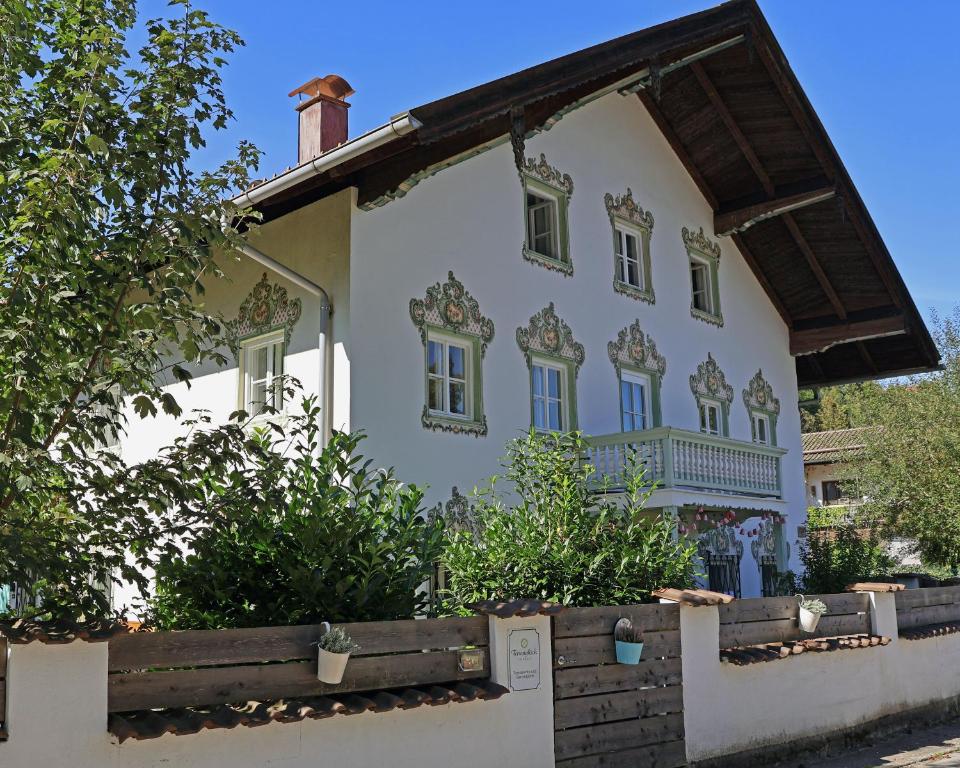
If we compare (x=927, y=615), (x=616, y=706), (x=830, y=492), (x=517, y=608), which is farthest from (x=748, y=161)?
(x=830, y=492)

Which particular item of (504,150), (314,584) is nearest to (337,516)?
(314,584)

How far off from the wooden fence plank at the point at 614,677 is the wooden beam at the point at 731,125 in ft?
36.2

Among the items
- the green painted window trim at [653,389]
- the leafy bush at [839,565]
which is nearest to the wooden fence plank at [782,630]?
the leafy bush at [839,565]

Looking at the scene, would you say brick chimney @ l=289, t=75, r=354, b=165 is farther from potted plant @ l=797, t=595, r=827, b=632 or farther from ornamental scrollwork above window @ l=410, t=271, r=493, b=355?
potted plant @ l=797, t=595, r=827, b=632

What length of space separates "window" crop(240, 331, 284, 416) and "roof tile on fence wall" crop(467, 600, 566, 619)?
598cm

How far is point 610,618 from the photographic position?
8070 millimetres

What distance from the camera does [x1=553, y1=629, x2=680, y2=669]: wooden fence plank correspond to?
25.1ft

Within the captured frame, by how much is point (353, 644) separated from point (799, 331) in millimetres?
16469

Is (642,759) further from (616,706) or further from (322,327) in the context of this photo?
(322,327)

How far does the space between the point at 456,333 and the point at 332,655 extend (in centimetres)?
743

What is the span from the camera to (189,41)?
6469 millimetres

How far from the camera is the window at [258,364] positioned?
12.7 meters

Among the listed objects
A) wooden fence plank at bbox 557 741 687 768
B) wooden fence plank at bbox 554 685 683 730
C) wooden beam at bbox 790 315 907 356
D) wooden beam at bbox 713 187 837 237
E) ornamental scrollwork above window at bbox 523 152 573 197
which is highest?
wooden beam at bbox 713 187 837 237

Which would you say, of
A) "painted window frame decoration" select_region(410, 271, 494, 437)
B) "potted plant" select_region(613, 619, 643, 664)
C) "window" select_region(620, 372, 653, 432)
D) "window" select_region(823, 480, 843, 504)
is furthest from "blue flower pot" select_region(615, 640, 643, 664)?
"window" select_region(823, 480, 843, 504)
